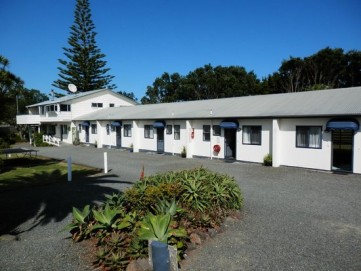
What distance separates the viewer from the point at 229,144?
20.1 metres

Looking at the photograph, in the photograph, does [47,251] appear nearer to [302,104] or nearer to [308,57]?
[302,104]

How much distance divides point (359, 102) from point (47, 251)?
52.3 ft

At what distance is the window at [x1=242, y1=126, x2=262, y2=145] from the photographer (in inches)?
707

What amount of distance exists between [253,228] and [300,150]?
10.3 metres

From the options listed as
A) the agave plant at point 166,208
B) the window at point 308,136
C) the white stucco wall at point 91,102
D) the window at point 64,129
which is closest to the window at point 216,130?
the window at point 308,136

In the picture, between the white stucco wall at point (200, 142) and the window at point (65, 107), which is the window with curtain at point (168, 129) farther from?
the window at point (65, 107)

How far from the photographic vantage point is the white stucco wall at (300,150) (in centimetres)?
1502

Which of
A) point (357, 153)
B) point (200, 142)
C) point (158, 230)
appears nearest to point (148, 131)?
point (200, 142)

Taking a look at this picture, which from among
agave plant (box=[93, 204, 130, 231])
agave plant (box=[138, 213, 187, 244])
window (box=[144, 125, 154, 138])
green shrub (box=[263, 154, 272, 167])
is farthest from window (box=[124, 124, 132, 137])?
agave plant (box=[138, 213, 187, 244])

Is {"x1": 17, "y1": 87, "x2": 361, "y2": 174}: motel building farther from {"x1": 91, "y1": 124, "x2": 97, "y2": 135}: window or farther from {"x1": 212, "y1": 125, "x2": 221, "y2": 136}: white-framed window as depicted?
{"x1": 91, "y1": 124, "x2": 97, "y2": 135}: window

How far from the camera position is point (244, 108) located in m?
20.3

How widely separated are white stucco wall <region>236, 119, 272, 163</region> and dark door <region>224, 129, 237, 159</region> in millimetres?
977

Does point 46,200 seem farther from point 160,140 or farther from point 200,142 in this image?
point 160,140

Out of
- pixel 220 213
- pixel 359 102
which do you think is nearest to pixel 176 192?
pixel 220 213
